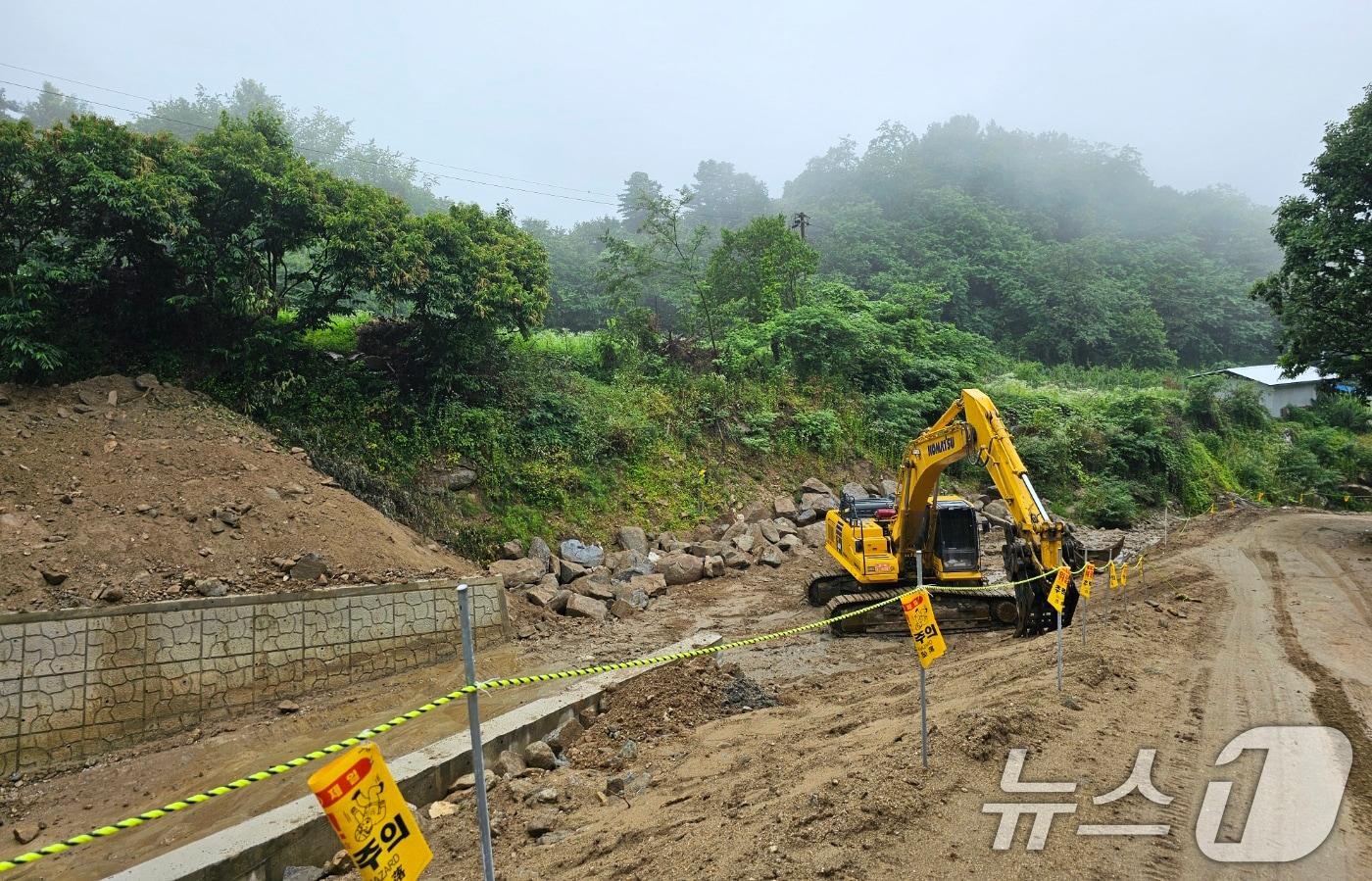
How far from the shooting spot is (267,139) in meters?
14.6

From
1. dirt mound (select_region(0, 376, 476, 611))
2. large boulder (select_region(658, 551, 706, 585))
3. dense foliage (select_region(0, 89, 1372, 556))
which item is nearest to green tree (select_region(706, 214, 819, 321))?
dense foliage (select_region(0, 89, 1372, 556))

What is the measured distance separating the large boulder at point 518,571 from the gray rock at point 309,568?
11.4 feet

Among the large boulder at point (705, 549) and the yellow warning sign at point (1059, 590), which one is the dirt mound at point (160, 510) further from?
the yellow warning sign at point (1059, 590)

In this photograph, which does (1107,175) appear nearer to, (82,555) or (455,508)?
(455,508)

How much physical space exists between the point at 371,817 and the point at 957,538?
10.6 metres

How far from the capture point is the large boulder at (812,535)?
19.2 meters

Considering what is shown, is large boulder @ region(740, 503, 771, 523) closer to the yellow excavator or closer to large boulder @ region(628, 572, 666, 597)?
large boulder @ region(628, 572, 666, 597)

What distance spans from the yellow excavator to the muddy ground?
22.4 inches

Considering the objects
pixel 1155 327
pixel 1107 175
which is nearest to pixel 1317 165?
pixel 1155 327

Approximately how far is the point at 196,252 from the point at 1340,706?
1686 centimetres

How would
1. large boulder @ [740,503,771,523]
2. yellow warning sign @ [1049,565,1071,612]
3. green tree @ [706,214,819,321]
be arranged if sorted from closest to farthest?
yellow warning sign @ [1049,565,1071,612] → large boulder @ [740,503,771,523] → green tree @ [706,214,819,321]

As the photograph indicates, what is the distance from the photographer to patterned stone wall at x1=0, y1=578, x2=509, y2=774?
749cm

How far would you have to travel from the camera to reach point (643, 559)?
1611 centimetres
